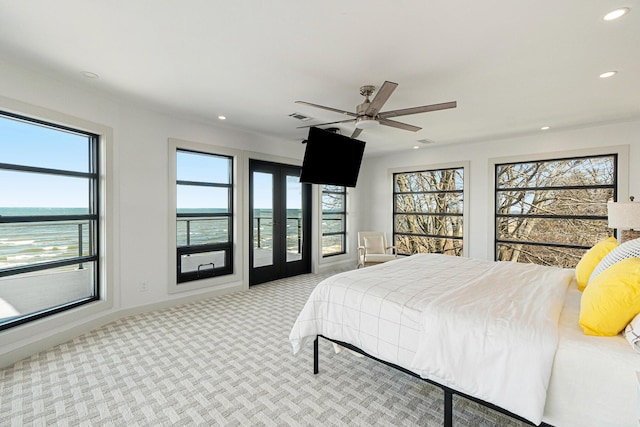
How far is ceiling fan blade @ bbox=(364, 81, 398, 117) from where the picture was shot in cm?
233

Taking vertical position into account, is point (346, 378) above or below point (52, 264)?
below

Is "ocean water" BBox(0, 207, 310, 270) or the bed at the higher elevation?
"ocean water" BBox(0, 207, 310, 270)

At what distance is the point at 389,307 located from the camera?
196 cm

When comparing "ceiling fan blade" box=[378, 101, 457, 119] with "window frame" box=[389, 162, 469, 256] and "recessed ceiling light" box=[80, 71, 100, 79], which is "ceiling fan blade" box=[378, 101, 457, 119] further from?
"window frame" box=[389, 162, 469, 256]

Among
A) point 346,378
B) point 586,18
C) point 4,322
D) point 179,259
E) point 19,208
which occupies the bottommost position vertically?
point 346,378

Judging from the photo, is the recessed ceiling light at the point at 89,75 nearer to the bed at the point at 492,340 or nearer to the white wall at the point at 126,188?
the white wall at the point at 126,188

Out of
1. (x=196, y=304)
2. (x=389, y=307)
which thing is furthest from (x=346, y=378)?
(x=196, y=304)

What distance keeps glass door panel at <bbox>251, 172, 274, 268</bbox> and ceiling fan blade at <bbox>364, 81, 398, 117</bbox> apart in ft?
9.26

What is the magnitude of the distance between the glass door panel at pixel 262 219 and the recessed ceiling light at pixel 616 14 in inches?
175

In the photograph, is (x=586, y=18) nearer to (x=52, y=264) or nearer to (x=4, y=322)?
(x=52, y=264)

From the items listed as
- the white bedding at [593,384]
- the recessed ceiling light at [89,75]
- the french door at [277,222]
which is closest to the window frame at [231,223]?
the french door at [277,222]

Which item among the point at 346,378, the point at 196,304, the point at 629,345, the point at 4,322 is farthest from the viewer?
the point at 196,304

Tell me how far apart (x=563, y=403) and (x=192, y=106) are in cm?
423

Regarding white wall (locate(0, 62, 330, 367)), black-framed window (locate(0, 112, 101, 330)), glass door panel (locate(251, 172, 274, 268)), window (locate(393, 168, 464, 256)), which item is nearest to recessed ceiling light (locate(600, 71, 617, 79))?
window (locate(393, 168, 464, 256))
